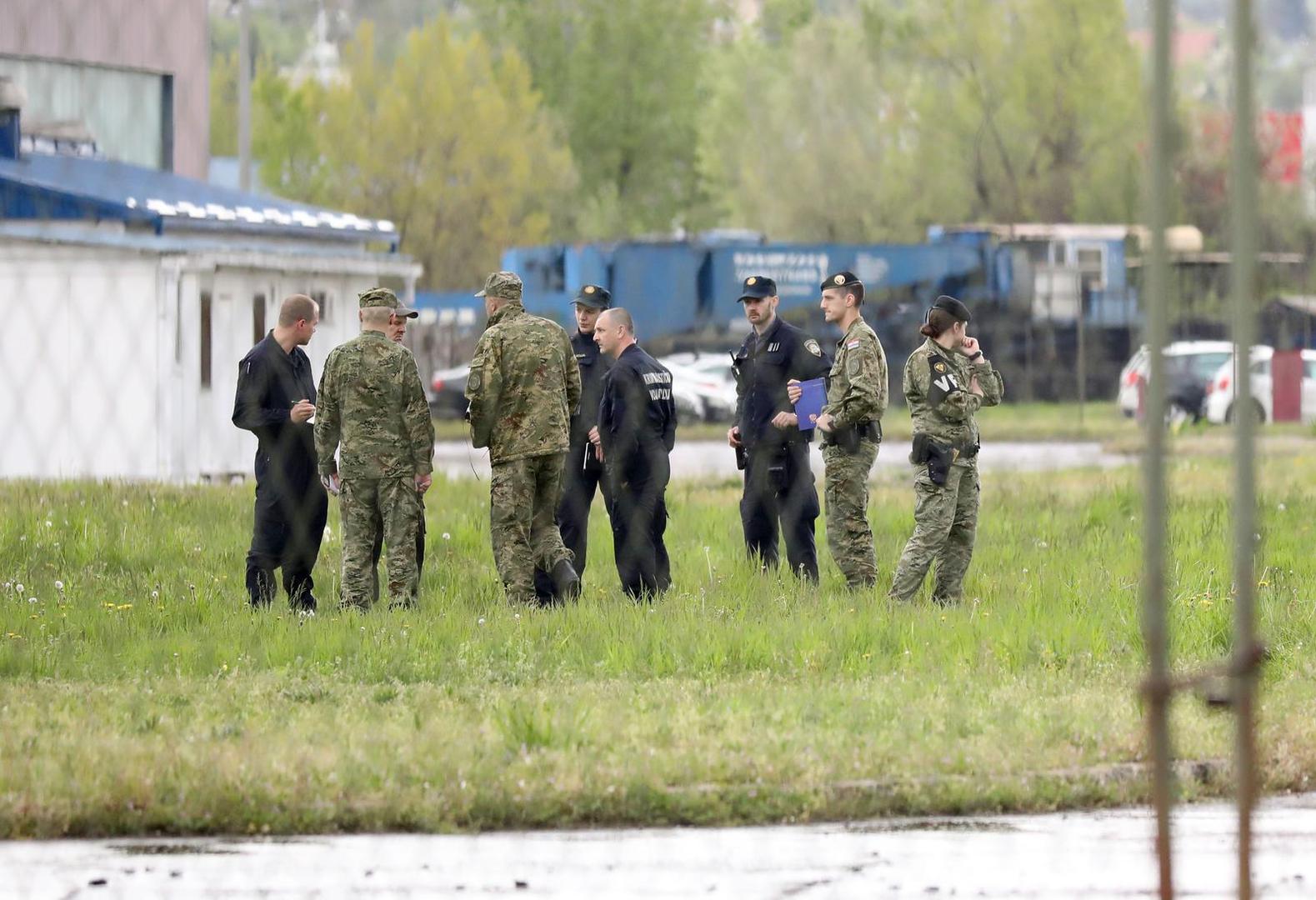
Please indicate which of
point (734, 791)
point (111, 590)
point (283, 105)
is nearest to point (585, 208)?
point (283, 105)

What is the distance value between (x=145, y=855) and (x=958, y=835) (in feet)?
7.60

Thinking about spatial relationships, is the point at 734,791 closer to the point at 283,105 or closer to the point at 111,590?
the point at 111,590

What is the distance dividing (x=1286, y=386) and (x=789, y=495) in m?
20.3

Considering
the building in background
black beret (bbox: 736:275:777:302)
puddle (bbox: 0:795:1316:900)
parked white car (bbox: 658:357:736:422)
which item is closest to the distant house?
the building in background

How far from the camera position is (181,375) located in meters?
17.7

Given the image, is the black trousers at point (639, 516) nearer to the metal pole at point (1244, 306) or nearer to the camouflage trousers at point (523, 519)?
the camouflage trousers at point (523, 519)

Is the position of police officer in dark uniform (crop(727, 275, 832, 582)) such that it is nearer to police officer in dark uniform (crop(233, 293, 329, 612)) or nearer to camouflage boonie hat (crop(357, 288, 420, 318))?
camouflage boonie hat (crop(357, 288, 420, 318))

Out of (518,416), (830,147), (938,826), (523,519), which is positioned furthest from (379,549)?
(830,147)

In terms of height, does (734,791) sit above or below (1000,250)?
below

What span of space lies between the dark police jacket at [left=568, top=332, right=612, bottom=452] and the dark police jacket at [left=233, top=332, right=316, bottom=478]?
141 centimetres

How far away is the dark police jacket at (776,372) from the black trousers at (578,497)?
0.85 meters

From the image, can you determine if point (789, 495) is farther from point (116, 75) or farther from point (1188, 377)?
point (1188, 377)

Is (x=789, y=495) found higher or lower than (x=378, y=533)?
higher

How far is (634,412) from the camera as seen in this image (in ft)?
35.3
